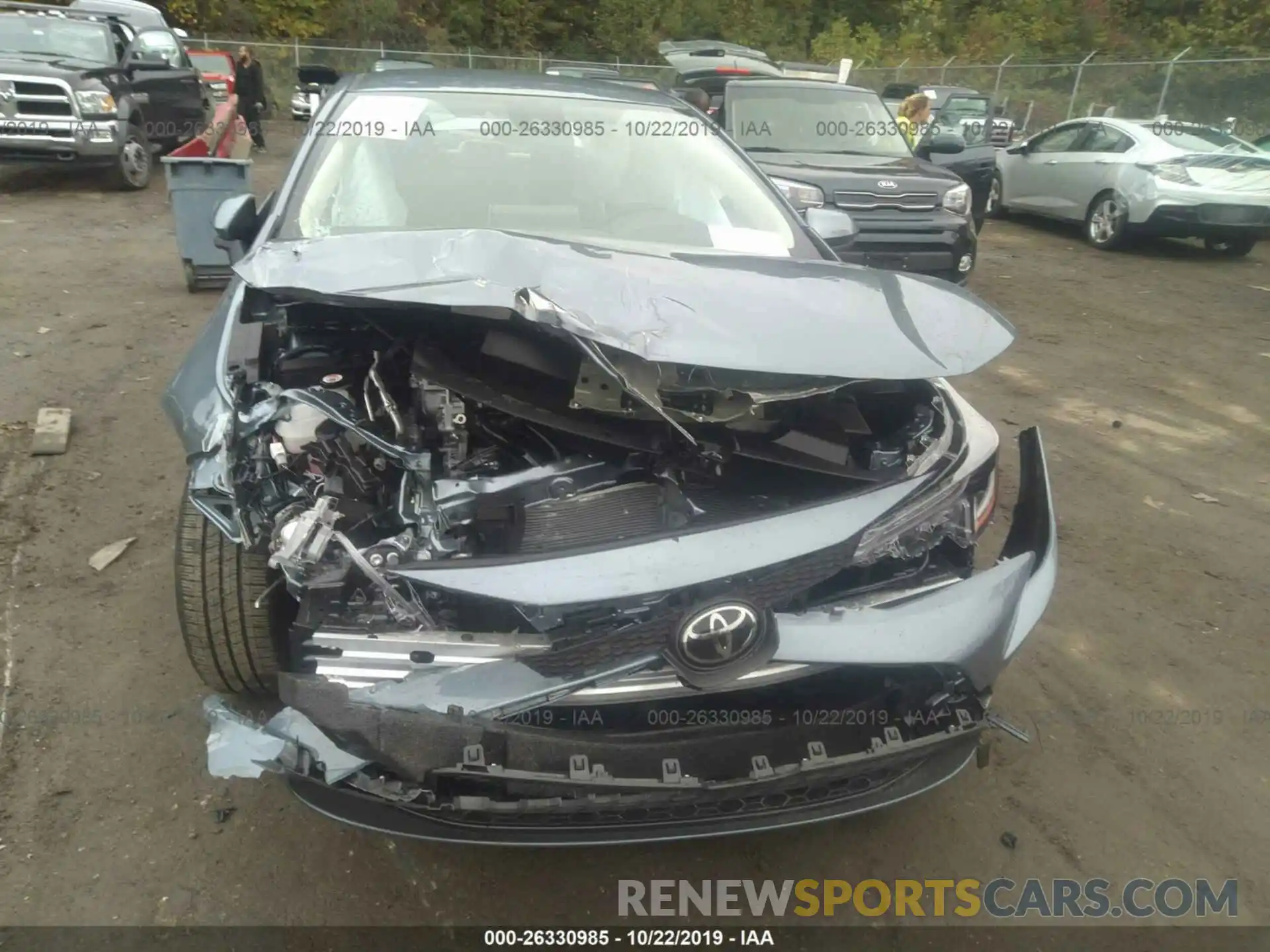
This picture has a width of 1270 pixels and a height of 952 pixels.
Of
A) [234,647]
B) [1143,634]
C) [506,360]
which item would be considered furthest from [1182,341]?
[234,647]

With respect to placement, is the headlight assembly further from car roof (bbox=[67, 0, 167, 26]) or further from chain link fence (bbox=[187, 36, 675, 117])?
chain link fence (bbox=[187, 36, 675, 117])

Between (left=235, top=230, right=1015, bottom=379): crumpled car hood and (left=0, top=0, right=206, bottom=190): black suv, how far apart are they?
881cm

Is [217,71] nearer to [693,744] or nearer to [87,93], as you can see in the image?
[87,93]

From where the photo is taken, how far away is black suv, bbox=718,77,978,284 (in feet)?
22.8

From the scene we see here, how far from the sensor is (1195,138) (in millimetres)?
9883

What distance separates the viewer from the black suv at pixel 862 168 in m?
6.95

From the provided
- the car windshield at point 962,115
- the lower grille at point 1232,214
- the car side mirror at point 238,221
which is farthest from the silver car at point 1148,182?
the car side mirror at point 238,221

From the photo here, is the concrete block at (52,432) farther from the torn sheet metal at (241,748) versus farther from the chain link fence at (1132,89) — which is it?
the chain link fence at (1132,89)

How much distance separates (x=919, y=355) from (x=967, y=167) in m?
9.01

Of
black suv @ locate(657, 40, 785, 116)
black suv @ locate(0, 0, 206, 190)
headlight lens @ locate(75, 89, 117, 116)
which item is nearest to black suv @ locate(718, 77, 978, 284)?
black suv @ locate(657, 40, 785, 116)

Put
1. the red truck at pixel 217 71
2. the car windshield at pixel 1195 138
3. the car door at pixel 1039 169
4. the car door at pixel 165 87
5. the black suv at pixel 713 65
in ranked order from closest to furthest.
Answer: the black suv at pixel 713 65
the car windshield at pixel 1195 138
the car door at pixel 165 87
the car door at pixel 1039 169
the red truck at pixel 217 71

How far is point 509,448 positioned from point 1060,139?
10965 mm

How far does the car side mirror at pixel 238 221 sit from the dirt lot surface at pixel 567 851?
4.06 feet

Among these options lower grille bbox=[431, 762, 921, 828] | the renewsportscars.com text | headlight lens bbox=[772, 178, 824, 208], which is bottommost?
the renewsportscars.com text
